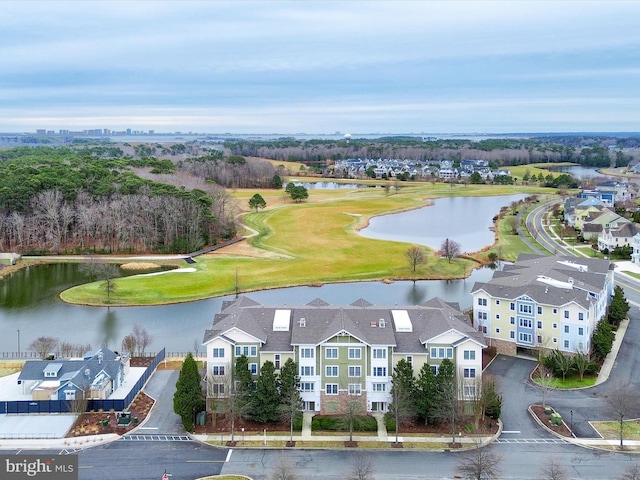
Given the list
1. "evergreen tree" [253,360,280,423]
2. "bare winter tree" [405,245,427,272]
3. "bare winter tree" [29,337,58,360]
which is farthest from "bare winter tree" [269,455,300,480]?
"bare winter tree" [405,245,427,272]

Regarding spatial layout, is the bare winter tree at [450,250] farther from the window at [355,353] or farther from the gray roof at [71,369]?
the gray roof at [71,369]

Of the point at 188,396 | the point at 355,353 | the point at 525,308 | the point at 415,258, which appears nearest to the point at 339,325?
the point at 355,353

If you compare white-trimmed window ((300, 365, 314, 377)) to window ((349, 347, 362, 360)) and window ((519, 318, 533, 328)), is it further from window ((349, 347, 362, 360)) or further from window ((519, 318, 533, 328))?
window ((519, 318, 533, 328))

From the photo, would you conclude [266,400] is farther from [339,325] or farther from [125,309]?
[125,309]

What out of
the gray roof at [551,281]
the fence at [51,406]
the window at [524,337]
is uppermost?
the gray roof at [551,281]

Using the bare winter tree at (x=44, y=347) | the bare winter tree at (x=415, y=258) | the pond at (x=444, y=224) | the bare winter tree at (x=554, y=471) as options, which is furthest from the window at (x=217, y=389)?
the pond at (x=444, y=224)

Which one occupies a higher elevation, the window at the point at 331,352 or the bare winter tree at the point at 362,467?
the window at the point at 331,352
